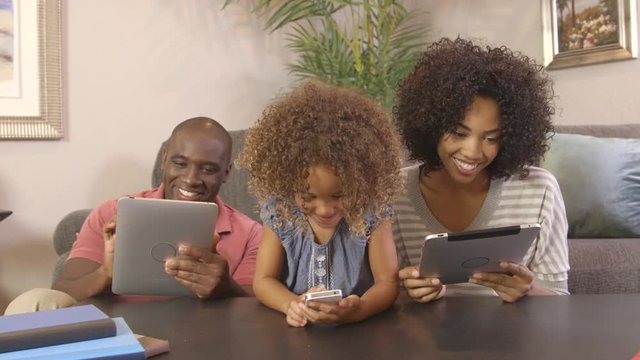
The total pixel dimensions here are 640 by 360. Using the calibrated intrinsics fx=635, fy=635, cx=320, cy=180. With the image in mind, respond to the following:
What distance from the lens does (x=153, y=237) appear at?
1.09m

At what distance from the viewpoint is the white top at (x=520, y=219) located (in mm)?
1351

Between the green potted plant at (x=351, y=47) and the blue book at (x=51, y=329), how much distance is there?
78.3 inches

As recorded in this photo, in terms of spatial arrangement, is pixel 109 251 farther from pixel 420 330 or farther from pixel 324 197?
pixel 420 330

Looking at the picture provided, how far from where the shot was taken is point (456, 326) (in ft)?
2.93

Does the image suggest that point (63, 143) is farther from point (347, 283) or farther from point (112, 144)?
point (347, 283)

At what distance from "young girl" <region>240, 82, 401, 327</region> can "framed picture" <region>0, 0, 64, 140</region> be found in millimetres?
1524

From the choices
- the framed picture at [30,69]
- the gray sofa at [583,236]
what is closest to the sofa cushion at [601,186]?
the gray sofa at [583,236]

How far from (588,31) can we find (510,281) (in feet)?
6.20

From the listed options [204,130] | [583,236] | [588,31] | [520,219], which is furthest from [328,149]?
[588,31]

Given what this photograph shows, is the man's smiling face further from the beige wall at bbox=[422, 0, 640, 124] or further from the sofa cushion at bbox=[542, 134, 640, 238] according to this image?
the beige wall at bbox=[422, 0, 640, 124]

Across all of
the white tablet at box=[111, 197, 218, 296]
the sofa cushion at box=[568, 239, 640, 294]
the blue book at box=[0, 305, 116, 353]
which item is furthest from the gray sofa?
the blue book at box=[0, 305, 116, 353]

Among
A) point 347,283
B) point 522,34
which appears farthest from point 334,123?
point 522,34

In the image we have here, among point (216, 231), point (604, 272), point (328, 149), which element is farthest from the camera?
point (604, 272)

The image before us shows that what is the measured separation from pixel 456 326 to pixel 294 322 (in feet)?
0.75
